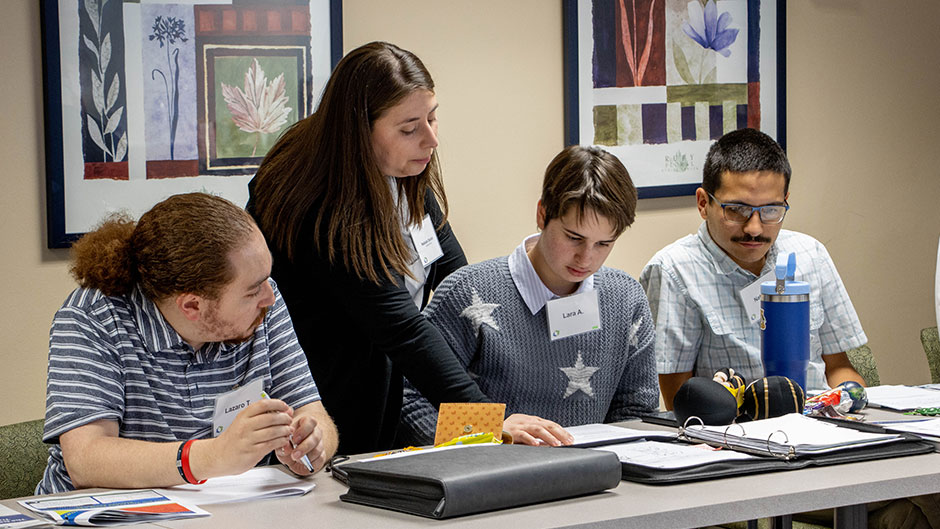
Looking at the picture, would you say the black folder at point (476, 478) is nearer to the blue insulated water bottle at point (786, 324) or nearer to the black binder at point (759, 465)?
the black binder at point (759, 465)

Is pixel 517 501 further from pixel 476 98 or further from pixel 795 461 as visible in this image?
pixel 476 98

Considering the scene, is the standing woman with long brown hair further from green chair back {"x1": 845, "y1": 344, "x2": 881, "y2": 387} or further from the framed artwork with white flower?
green chair back {"x1": 845, "y1": 344, "x2": 881, "y2": 387}

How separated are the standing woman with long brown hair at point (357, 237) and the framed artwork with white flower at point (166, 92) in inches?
28.1

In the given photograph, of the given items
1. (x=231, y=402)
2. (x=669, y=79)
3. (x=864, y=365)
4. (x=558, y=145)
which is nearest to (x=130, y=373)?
(x=231, y=402)

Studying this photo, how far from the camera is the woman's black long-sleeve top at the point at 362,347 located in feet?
7.31

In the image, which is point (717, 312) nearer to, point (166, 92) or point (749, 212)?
point (749, 212)

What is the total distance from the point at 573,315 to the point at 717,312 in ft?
1.85

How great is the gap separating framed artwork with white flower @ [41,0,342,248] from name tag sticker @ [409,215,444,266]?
2.78 feet

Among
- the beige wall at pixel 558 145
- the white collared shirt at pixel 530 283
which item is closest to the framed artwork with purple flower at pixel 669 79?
the beige wall at pixel 558 145

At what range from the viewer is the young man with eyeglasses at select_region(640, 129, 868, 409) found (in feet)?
8.91

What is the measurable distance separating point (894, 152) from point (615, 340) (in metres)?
2.48

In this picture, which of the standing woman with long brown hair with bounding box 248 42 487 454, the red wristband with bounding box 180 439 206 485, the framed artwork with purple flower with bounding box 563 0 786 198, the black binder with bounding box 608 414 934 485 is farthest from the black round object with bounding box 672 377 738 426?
the framed artwork with purple flower with bounding box 563 0 786 198

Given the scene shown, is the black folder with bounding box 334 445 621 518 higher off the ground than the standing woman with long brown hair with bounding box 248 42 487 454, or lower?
lower

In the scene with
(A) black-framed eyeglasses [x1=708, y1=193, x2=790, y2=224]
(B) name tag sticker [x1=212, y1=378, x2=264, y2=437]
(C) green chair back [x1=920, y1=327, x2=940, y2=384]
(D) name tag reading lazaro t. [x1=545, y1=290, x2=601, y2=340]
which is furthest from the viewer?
(C) green chair back [x1=920, y1=327, x2=940, y2=384]
